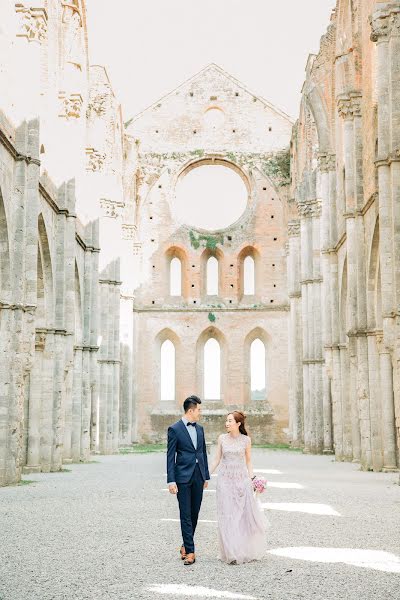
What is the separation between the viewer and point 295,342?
2980 centimetres

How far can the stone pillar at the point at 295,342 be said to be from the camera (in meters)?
29.5

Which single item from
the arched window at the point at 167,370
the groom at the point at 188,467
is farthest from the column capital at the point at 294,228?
the groom at the point at 188,467

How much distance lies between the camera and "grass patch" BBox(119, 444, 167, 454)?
27.4m

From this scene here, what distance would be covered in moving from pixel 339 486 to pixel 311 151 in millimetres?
17408

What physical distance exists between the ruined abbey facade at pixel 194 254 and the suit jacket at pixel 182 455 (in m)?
7.76

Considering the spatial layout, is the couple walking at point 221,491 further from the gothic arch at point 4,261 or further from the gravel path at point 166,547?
the gothic arch at point 4,261

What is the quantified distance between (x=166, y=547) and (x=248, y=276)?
2698 cm

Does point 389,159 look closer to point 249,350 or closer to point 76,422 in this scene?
point 76,422

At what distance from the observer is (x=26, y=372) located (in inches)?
554

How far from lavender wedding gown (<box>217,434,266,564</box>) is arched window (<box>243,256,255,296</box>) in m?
27.0

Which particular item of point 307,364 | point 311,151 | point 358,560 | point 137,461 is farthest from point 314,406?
point 358,560

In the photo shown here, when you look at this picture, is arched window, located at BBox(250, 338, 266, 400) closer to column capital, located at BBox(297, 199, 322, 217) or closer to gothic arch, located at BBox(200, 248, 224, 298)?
gothic arch, located at BBox(200, 248, 224, 298)

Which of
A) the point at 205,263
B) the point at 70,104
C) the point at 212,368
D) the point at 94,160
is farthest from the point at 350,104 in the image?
the point at 212,368

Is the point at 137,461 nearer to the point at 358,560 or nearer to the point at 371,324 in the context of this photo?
the point at 371,324
